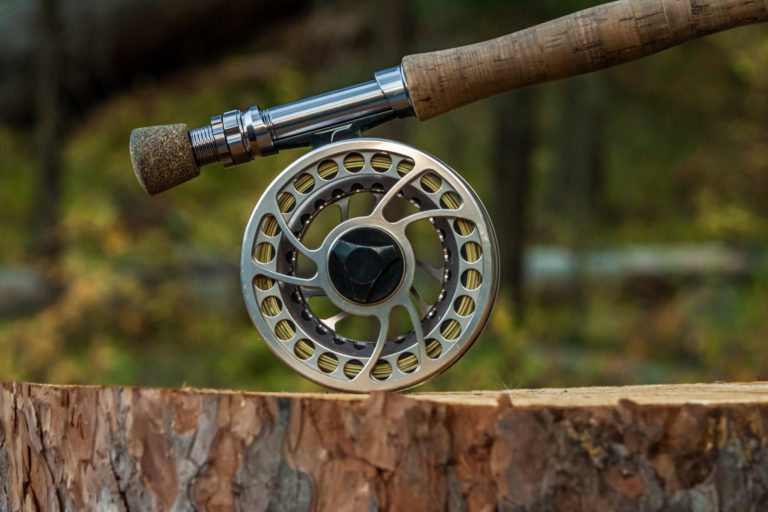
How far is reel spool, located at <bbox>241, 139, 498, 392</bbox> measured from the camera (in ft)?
5.99

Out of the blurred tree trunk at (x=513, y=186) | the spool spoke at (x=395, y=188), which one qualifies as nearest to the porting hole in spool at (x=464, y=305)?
the spool spoke at (x=395, y=188)

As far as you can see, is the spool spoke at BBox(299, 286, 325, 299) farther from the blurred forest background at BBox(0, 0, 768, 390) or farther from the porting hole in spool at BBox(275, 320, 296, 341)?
the blurred forest background at BBox(0, 0, 768, 390)

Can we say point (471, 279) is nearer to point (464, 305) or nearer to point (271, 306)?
point (464, 305)

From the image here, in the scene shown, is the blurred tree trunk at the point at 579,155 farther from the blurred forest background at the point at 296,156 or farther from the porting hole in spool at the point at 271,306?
the porting hole in spool at the point at 271,306

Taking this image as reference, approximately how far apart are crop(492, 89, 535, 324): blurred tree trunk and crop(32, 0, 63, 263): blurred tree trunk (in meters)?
2.91

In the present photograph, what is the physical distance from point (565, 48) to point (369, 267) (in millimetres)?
578

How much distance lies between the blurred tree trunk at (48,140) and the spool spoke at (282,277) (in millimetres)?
4143

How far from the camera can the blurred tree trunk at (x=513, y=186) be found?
21.7 ft

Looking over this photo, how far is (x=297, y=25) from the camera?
7.81 m

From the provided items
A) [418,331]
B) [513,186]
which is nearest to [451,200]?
[418,331]

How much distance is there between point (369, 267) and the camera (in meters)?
1.82

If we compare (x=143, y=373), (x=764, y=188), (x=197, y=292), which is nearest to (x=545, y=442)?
(x=143, y=373)

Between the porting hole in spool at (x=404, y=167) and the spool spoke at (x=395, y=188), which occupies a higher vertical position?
the porting hole in spool at (x=404, y=167)

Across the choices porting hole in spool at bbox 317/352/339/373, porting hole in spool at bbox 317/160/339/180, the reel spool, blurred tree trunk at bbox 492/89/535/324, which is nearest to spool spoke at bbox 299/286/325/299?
the reel spool
